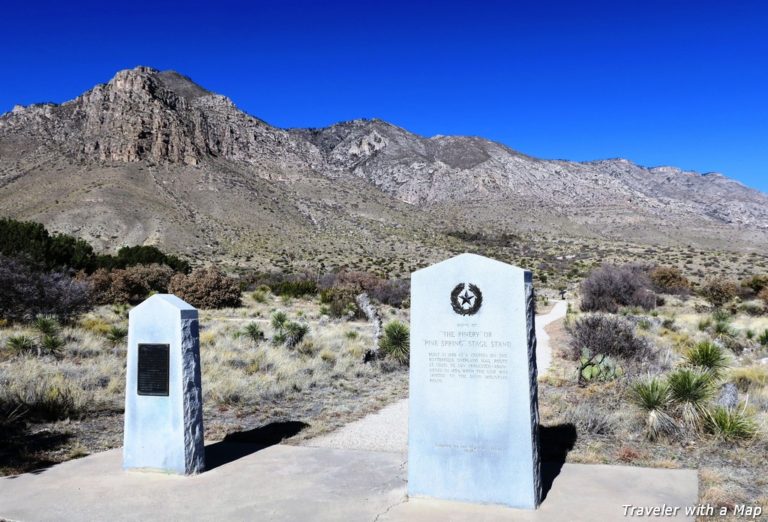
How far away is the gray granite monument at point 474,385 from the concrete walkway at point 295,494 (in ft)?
0.86

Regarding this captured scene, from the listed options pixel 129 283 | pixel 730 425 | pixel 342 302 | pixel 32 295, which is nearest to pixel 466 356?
pixel 730 425

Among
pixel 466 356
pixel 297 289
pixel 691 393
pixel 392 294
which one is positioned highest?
pixel 297 289

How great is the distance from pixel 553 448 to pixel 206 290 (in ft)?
90.5

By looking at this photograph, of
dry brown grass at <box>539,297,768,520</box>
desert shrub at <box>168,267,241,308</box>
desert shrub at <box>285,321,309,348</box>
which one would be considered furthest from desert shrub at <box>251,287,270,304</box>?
dry brown grass at <box>539,297,768,520</box>

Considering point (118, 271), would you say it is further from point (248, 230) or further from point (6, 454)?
point (248, 230)

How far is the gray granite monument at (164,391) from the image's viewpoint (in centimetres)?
725

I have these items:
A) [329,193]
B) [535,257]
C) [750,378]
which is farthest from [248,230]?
[750,378]

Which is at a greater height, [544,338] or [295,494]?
[544,338]

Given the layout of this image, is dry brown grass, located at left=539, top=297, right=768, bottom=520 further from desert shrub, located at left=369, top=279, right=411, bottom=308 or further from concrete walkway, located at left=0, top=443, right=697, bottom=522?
desert shrub, located at left=369, top=279, right=411, bottom=308

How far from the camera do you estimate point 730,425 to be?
8.57 m

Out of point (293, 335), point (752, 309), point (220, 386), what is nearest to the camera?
point (220, 386)

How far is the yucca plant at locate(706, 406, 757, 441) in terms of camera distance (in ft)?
28.0

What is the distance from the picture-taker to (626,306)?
105 feet

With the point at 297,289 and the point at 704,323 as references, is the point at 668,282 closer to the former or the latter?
the point at 704,323
